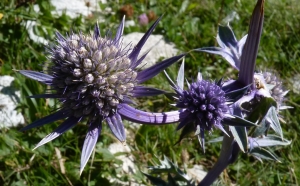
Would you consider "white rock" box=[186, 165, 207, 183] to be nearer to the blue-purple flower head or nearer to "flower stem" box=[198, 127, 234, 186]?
"flower stem" box=[198, 127, 234, 186]

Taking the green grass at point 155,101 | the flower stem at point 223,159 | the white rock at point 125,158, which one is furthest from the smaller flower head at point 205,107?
the white rock at point 125,158

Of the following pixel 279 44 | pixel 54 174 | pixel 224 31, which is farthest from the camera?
pixel 279 44

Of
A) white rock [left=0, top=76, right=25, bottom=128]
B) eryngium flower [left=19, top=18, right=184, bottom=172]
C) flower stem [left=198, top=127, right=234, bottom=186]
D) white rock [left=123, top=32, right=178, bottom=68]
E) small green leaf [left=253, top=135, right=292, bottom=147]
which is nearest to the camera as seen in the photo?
eryngium flower [left=19, top=18, right=184, bottom=172]

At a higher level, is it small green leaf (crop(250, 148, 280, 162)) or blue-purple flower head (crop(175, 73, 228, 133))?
blue-purple flower head (crop(175, 73, 228, 133))

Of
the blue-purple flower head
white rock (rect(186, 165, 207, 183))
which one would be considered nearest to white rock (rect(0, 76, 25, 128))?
white rock (rect(186, 165, 207, 183))

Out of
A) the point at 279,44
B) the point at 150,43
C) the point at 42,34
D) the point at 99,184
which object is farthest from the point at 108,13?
the point at 99,184

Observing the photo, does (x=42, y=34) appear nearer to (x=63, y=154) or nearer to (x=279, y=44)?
(x=63, y=154)

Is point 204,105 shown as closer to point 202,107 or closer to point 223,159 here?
point 202,107
